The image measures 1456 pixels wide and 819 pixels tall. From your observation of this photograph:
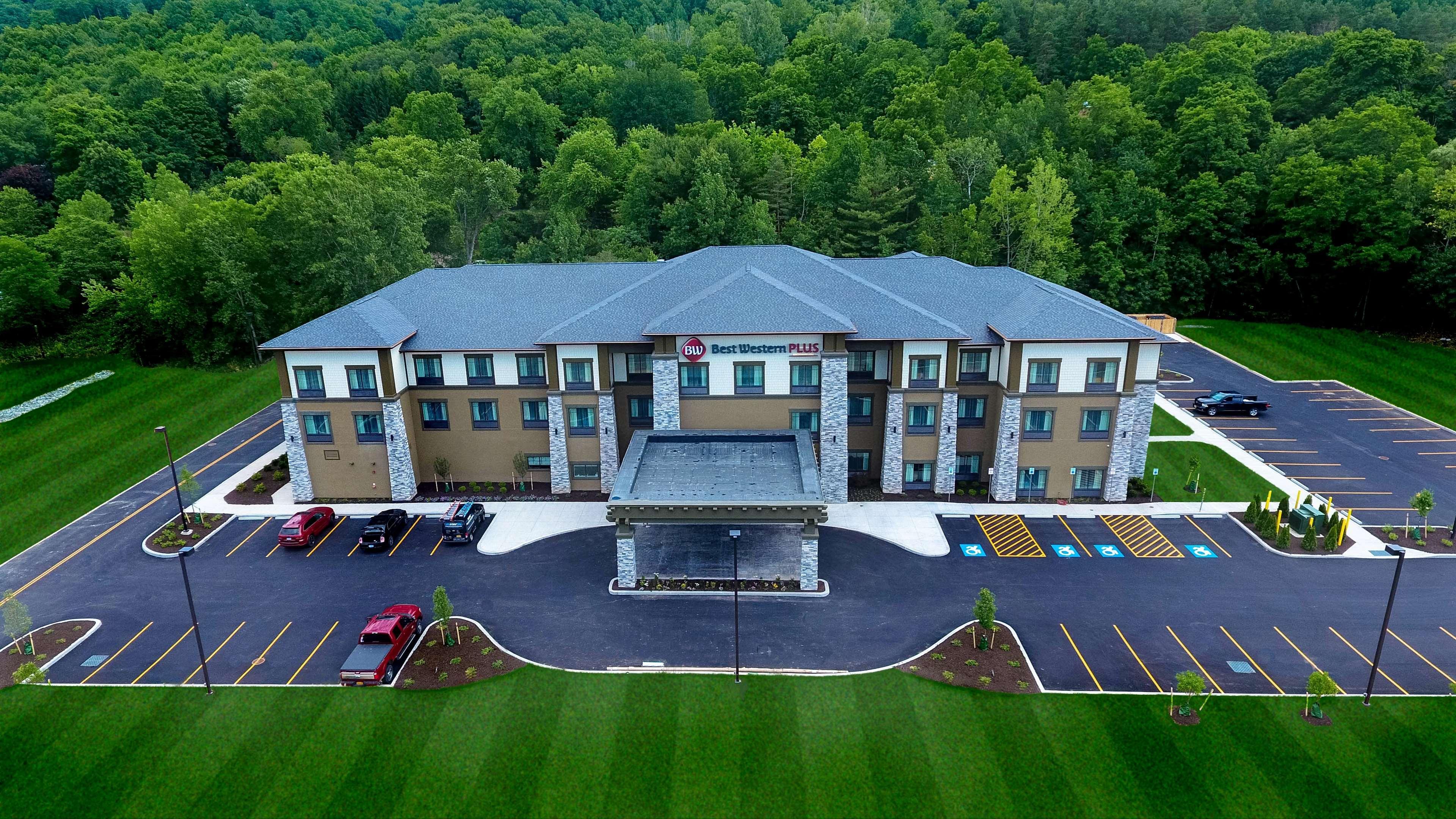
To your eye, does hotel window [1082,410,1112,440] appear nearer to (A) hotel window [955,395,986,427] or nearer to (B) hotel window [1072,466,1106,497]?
(B) hotel window [1072,466,1106,497]

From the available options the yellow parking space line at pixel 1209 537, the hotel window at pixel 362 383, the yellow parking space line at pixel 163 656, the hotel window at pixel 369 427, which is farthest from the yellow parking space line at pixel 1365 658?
the hotel window at pixel 362 383

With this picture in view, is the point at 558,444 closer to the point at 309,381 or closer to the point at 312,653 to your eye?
the point at 309,381

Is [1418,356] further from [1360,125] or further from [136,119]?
[136,119]

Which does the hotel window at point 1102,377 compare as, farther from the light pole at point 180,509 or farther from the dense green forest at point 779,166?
the light pole at point 180,509

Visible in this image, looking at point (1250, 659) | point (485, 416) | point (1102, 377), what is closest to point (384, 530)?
point (485, 416)

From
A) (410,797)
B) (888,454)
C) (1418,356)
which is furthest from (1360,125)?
(410,797)

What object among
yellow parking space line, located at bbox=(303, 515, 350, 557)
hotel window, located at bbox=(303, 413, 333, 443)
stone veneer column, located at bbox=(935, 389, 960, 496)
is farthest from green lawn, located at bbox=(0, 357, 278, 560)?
stone veneer column, located at bbox=(935, 389, 960, 496)
